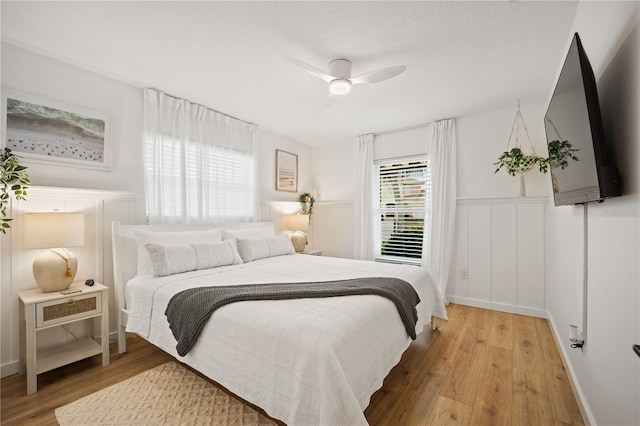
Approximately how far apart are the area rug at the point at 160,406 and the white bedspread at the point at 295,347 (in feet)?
0.92

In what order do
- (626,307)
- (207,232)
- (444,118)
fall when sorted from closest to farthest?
1. (626,307)
2. (207,232)
3. (444,118)

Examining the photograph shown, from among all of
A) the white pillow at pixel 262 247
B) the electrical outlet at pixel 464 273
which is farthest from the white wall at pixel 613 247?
the white pillow at pixel 262 247

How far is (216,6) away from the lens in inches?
74.9

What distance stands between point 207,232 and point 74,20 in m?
2.07

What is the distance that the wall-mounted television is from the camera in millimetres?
1219

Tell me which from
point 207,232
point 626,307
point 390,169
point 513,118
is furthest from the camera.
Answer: point 390,169

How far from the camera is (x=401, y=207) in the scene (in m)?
4.59

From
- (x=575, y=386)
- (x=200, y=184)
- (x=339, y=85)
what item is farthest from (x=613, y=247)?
(x=200, y=184)

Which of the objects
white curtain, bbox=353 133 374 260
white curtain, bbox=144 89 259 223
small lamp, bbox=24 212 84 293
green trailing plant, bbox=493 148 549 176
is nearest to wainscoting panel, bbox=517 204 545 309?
green trailing plant, bbox=493 148 549 176

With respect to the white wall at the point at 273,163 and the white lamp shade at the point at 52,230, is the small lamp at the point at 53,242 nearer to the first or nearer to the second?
the white lamp shade at the point at 52,230

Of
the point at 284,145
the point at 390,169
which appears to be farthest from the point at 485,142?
the point at 284,145

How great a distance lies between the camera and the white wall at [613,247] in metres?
1.10

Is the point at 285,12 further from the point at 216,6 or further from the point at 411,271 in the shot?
the point at 411,271

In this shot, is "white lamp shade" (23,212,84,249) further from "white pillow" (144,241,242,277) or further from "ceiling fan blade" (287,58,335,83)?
"ceiling fan blade" (287,58,335,83)
